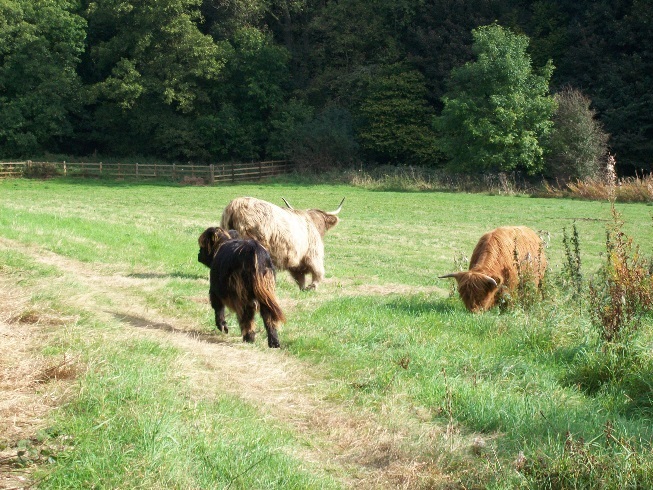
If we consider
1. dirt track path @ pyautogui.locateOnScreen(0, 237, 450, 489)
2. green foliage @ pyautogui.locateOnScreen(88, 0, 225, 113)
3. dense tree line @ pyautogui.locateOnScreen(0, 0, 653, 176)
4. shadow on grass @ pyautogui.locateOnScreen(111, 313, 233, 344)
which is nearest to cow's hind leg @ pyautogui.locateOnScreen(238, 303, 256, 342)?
dirt track path @ pyautogui.locateOnScreen(0, 237, 450, 489)

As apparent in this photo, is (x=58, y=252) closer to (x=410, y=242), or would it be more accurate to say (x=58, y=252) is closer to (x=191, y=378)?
(x=191, y=378)

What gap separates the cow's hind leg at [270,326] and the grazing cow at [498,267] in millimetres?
3332

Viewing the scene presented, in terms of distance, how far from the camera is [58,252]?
14.0 meters

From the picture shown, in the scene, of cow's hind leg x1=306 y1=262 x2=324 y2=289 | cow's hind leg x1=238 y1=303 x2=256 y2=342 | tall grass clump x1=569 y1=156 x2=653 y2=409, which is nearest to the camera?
tall grass clump x1=569 y1=156 x2=653 y2=409

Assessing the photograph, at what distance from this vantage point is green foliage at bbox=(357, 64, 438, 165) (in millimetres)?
59406

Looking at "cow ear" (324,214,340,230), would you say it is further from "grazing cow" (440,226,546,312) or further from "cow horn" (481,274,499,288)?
"cow horn" (481,274,499,288)

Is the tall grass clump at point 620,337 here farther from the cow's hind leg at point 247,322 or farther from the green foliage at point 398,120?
the green foliage at point 398,120

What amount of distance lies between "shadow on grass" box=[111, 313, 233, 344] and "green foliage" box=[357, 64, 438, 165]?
51.2m

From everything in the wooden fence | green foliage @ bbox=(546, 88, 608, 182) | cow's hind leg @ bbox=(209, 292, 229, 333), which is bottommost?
cow's hind leg @ bbox=(209, 292, 229, 333)

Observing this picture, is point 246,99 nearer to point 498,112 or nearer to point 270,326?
point 498,112

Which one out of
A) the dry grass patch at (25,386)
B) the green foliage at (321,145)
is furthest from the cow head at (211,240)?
the green foliage at (321,145)

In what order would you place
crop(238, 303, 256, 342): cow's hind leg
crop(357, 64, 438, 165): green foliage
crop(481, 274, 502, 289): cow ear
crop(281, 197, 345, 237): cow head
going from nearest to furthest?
crop(238, 303, 256, 342): cow's hind leg < crop(481, 274, 502, 289): cow ear < crop(281, 197, 345, 237): cow head < crop(357, 64, 438, 165): green foliage

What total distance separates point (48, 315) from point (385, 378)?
363 centimetres

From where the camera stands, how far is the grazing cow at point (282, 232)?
41.4ft
